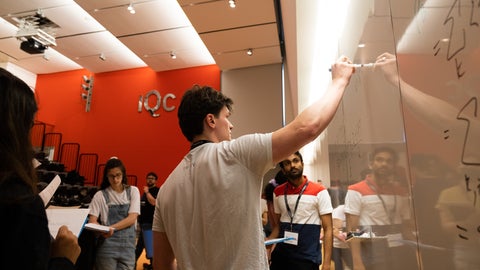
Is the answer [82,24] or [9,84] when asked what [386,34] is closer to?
[9,84]

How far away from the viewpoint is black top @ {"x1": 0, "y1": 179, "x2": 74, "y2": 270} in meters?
0.68

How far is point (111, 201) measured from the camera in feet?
9.06

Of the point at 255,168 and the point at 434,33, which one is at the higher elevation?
the point at 434,33

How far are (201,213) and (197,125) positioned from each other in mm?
329

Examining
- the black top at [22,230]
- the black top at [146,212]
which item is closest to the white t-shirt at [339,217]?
the black top at [22,230]

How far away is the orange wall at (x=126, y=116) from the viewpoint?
26.4 ft

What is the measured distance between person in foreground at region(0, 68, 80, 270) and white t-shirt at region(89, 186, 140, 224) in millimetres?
Answer: 1978

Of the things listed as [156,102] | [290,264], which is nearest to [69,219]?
[290,264]

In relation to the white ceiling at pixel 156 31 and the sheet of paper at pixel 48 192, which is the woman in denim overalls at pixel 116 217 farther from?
the white ceiling at pixel 156 31

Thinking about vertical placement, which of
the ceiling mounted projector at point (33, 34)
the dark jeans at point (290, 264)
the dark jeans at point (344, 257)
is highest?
the ceiling mounted projector at point (33, 34)

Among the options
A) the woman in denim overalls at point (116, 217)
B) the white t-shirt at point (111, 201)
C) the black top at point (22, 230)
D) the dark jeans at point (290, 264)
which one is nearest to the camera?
the black top at point (22, 230)

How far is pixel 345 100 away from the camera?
178 cm

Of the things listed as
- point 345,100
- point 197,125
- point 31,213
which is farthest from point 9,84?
point 345,100

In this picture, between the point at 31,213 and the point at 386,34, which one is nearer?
the point at 31,213
